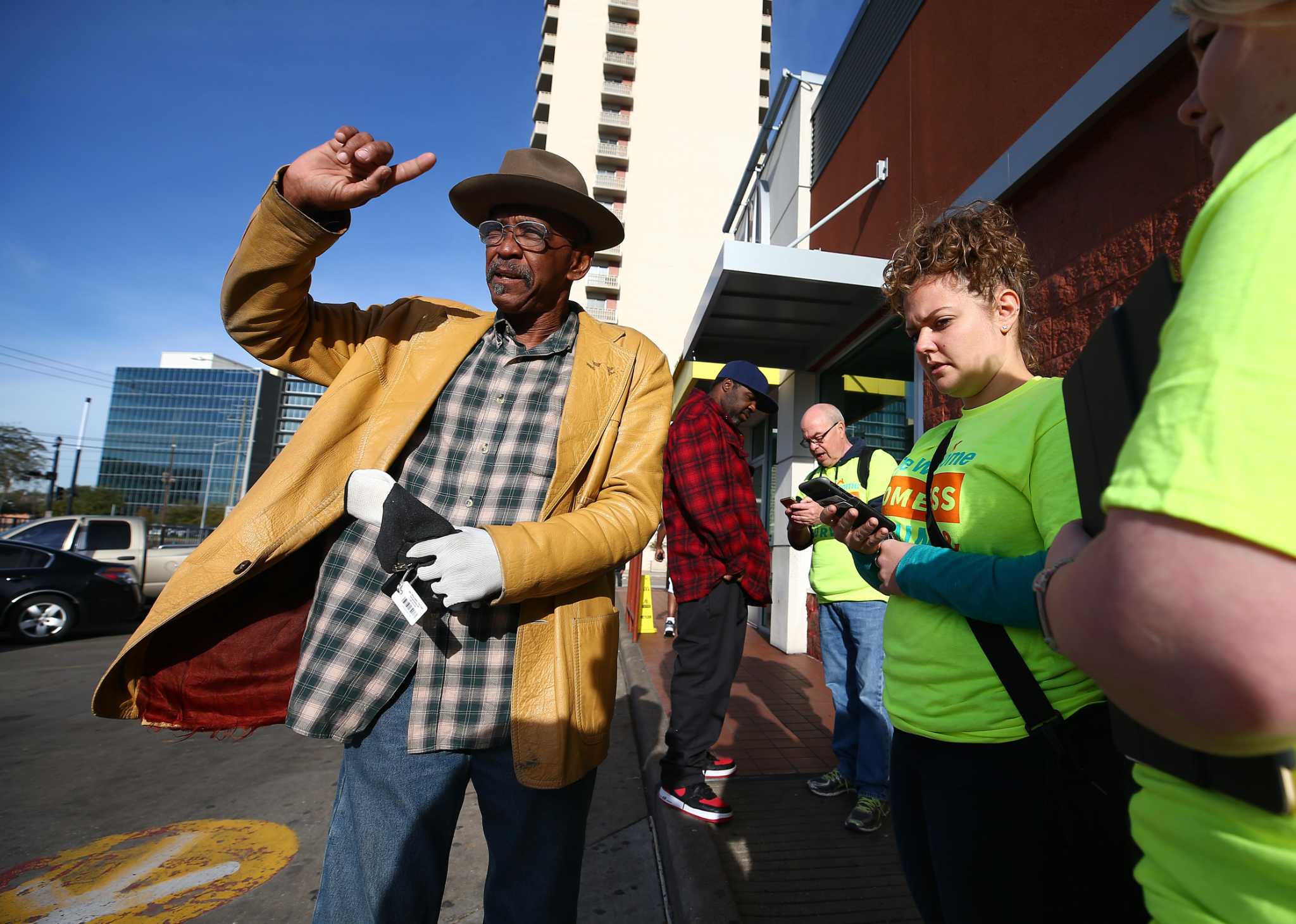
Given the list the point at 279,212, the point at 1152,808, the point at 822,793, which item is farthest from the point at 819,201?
the point at 1152,808

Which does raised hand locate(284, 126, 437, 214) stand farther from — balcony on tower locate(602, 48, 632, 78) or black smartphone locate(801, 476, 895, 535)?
balcony on tower locate(602, 48, 632, 78)

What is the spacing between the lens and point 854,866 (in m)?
2.65

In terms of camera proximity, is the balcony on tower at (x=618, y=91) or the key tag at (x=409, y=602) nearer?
the key tag at (x=409, y=602)

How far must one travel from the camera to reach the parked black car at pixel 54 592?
8703 mm

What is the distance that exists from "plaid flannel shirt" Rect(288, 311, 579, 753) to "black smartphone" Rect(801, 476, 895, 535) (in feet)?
2.21

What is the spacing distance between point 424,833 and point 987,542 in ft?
4.60

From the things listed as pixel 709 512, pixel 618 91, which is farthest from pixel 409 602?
pixel 618 91

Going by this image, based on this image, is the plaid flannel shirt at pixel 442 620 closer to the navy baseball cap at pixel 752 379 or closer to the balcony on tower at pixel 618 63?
the navy baseball cap at pixel 752 379

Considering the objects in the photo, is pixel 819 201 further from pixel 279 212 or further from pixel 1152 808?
pixel 1152 808

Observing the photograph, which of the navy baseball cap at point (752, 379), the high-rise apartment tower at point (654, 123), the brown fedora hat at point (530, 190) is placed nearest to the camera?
the brown fedora hat at point (530, 190)

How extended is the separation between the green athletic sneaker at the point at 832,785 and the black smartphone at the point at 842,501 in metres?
2.29

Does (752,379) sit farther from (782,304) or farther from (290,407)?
(290,407)

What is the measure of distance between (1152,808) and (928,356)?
1093 millimetres

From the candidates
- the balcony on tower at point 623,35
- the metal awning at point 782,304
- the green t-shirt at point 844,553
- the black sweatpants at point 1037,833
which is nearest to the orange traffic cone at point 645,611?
the metal awning at point 782,304
